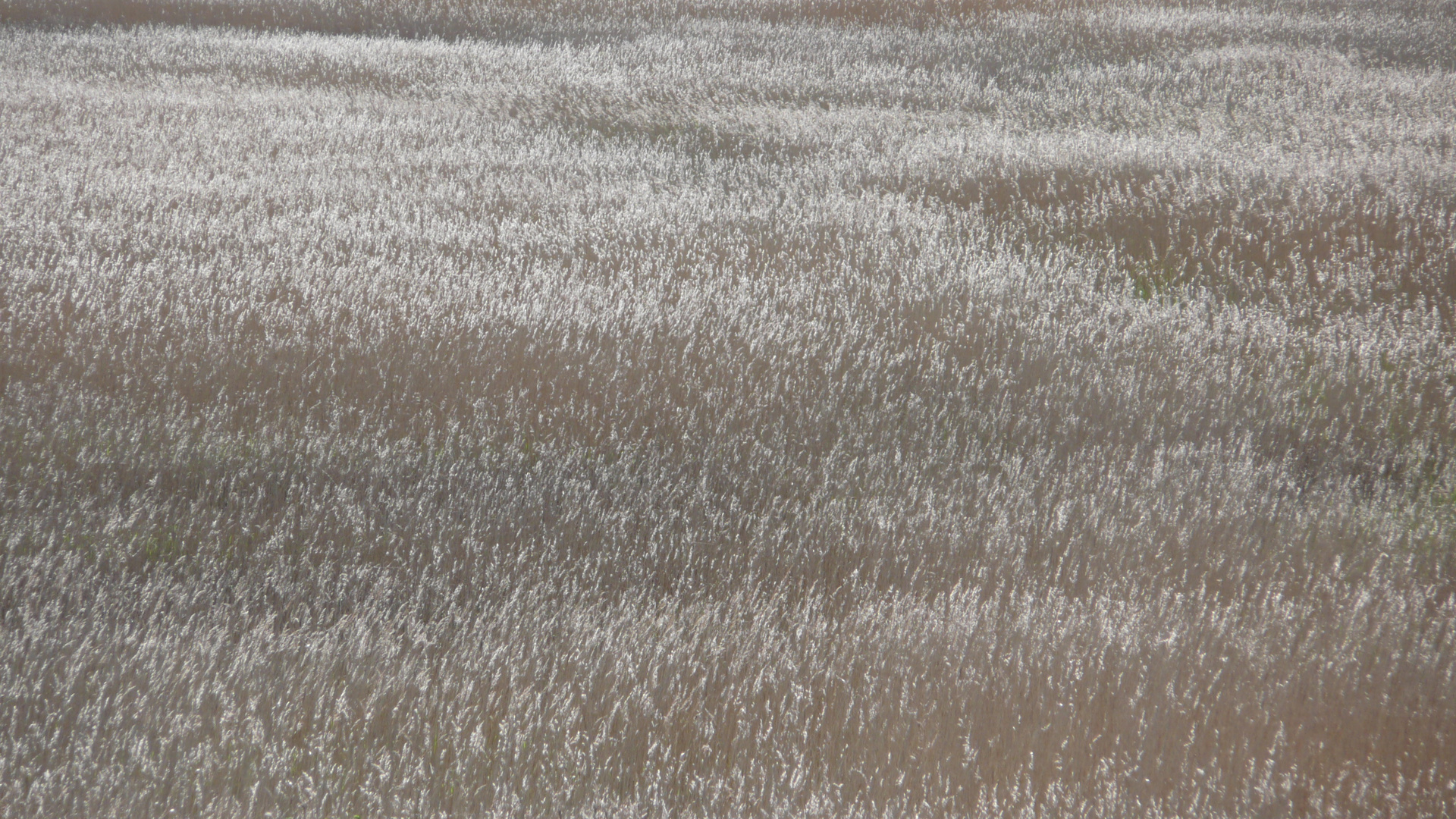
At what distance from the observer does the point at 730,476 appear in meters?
2.73

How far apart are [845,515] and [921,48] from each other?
9072 mm

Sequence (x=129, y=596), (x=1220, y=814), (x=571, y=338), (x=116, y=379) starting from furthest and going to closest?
(x=571, y=338) → (x=116, y=379) → (x=129, y=596) → (x=1220, y=814)

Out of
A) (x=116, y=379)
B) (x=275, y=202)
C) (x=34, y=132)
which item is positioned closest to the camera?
(x=116, y=379)

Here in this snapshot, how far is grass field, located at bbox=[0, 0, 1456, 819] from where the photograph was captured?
161cm

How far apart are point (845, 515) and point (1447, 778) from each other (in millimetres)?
1322

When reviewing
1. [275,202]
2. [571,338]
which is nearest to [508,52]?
[275,202]

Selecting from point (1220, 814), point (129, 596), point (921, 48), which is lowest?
point (129, 596)

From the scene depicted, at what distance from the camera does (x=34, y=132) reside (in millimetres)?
6117

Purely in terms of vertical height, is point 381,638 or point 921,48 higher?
point 921,48

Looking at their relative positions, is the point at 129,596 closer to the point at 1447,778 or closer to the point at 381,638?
the point at 381,638

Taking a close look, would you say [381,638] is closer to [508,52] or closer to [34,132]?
[34,132]

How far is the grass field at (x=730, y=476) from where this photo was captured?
1612 millimetres

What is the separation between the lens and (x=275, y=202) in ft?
16.5

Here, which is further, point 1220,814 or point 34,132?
point 34,132
